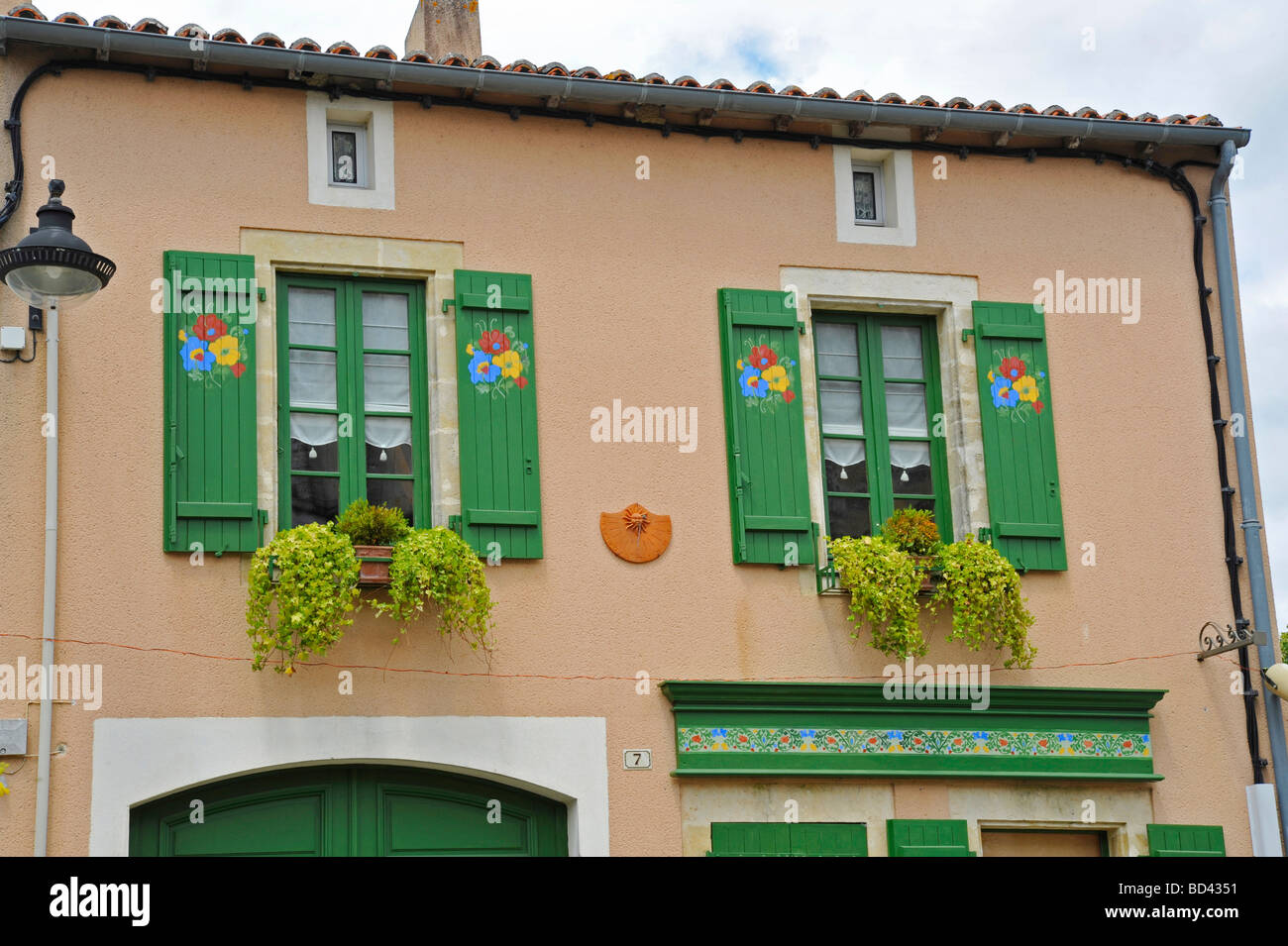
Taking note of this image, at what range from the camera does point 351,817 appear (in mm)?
9406

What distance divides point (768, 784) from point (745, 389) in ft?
6.76

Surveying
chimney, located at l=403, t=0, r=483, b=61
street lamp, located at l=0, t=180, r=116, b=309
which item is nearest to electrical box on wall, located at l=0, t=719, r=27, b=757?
street lamp, located at l=0, t=180, r=116, b=309

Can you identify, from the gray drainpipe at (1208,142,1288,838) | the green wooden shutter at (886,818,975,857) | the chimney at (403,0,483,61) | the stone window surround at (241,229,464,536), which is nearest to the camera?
the stone window surround at (241,229,464,536)

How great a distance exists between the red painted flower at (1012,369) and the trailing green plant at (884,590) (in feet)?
4.38

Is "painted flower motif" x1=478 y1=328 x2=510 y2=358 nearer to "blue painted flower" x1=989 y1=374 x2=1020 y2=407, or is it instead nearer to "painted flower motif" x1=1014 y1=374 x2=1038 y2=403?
"blue painted flower" x1=989 y1=374 x2=1020 y2=407

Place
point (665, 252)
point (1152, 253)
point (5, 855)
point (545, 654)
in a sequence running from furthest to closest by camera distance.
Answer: point (1152, 253), point (665, 252), point (545, 654), point (5, 855)

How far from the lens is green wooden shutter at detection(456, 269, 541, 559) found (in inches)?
382

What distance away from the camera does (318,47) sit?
9844mm

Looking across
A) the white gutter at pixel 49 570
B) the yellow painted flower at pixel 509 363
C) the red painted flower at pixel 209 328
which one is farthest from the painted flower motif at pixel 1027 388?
the white gutter at pixel 49 570

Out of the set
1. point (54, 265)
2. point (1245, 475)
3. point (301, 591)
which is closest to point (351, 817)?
point (301, 591)

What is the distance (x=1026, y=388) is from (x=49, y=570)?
521 cm

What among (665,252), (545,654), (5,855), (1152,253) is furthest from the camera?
(1152,253)

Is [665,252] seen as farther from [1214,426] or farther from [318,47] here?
[1214,426]

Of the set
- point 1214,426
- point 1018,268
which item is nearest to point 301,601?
point 1018,268
